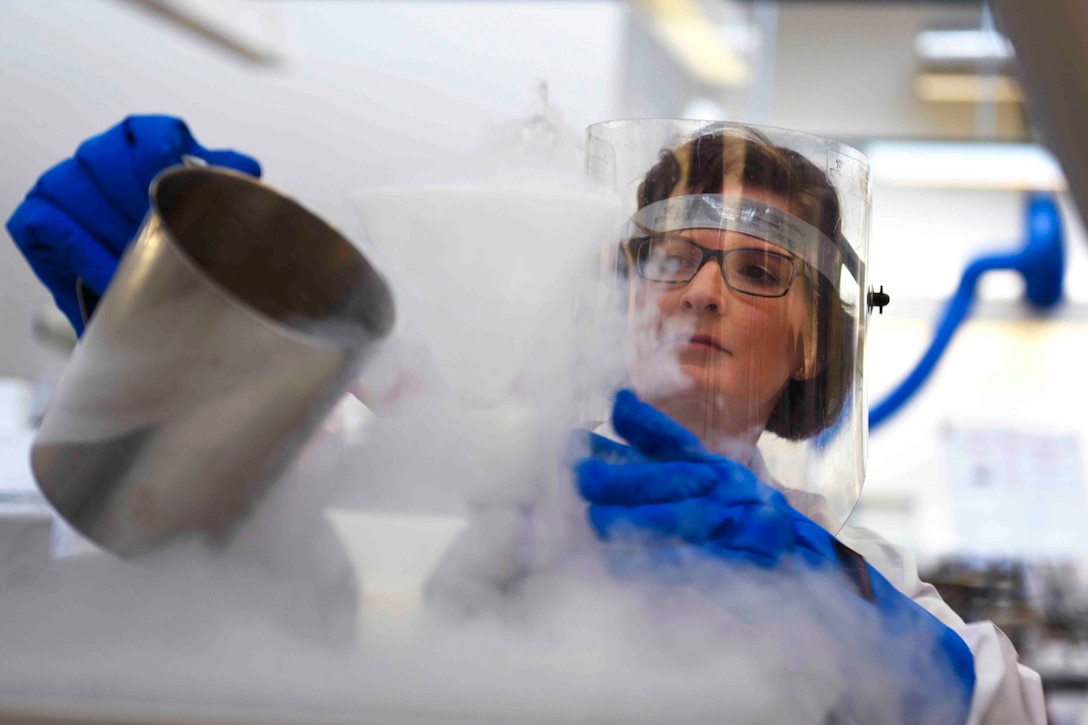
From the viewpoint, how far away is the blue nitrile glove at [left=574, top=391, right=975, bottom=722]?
531 millimetres

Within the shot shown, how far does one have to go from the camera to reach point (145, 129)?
86cm

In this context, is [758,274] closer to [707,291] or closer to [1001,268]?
[707,291]

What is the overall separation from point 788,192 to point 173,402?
490 millimetres

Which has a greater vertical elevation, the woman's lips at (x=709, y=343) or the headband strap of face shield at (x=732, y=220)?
the headband strap of face shield at (x=732, y=220)

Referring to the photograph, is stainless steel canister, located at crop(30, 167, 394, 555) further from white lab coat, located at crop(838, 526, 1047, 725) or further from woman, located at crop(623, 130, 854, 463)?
white lab coat, located at crop(838, 526, 1047, 725)

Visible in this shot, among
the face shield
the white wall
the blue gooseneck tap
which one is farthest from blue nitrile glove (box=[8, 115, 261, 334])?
the blue gooseneck tap

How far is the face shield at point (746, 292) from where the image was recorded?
0.69 meters

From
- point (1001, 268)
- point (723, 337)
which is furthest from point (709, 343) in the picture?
point (1001, 268)

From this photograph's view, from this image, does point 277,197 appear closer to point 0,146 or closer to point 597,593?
point 597,593

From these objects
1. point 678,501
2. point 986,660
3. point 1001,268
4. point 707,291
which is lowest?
point 1001,268

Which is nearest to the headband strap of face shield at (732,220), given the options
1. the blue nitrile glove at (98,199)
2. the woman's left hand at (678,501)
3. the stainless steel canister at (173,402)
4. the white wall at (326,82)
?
the woman's left hand at (678,501)

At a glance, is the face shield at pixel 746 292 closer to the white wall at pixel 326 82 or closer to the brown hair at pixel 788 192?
the brown hair at pixel 788 192

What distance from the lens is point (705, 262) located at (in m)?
0.70

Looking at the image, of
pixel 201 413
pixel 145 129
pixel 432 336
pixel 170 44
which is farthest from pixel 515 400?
pixel 170 44
